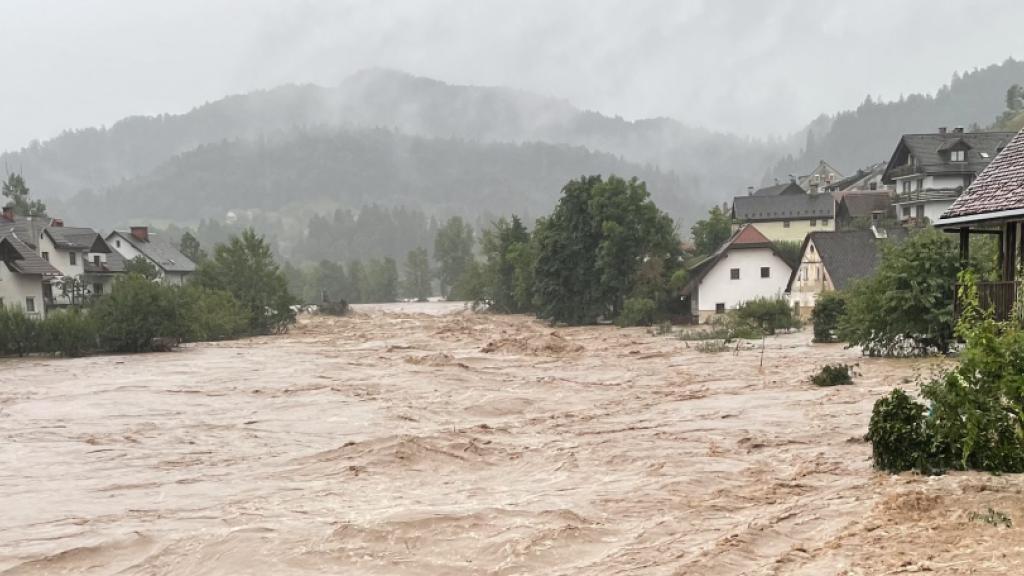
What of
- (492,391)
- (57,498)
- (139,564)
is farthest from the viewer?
(492,391)

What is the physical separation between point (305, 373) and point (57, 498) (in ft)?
66.1

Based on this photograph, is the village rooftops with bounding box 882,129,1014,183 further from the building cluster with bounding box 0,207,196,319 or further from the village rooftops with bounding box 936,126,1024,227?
the building cluster with bounding box 0,207,196,319

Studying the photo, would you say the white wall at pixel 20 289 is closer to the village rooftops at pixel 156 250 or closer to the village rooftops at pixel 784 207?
the village rooftops at pixel 156 250

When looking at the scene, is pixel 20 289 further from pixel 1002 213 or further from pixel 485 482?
pixel 1002 213

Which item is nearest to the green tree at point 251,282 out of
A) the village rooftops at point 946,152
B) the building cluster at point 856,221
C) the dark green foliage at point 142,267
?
the dark green foliage at point 142,267

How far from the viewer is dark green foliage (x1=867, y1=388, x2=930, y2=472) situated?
496 inches

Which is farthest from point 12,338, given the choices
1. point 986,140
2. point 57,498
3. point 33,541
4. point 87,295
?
point 986,140

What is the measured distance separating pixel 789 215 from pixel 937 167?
17090mm

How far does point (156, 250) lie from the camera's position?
80375 millimetres

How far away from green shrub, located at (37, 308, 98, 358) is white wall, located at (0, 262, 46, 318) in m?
6.94

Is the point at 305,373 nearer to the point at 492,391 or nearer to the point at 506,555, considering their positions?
the point at 492,391

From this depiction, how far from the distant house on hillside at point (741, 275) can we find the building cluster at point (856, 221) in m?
0.07

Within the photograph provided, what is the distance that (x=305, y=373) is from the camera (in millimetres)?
35156

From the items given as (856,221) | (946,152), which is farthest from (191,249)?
(946,152)
